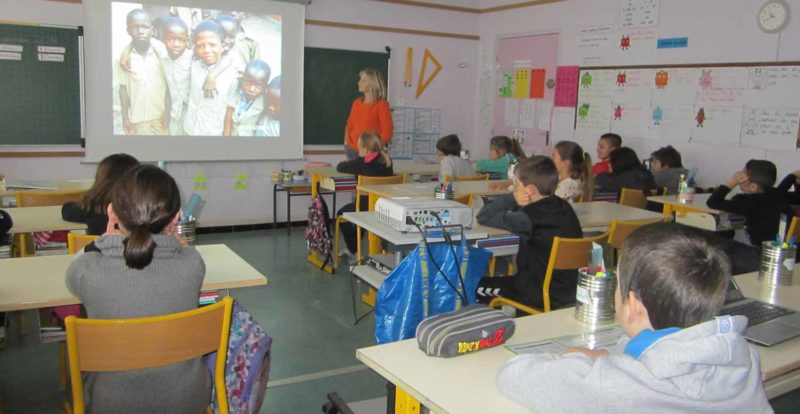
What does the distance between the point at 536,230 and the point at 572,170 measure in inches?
60.8

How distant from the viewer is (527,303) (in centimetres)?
322

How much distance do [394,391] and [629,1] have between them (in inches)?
217

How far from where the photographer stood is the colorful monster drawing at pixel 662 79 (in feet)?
19.5

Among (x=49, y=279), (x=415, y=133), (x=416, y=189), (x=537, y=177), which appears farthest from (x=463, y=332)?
(x=415, y=133)

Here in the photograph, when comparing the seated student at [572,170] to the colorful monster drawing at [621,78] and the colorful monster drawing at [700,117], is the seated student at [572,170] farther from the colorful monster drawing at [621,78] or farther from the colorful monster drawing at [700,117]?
the colorful monster drawing at [621,78]

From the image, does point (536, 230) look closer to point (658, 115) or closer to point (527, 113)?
point (658, 115)

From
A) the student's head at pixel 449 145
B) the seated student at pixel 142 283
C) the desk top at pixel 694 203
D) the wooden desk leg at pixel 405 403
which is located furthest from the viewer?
the student's head at pixel 449 145

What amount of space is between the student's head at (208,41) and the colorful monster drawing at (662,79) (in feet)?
13.2

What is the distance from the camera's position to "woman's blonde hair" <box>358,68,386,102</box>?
6.66 metres

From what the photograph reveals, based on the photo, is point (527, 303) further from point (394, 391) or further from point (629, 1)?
point (629, 1)

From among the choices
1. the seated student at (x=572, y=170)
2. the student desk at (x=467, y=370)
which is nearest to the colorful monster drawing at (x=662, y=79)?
the seated student at (x=572, y=170)

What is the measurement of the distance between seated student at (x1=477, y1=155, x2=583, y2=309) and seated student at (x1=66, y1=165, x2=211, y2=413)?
1697 mm

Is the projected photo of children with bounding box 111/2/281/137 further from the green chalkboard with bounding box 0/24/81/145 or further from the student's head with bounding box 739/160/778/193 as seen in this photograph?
the student's head with bounding box 739/160/778/193

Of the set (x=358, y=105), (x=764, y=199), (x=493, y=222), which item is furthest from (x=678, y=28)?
(x=493, y=222)
